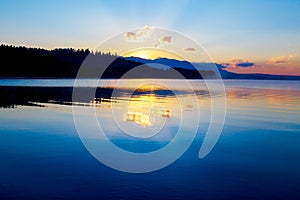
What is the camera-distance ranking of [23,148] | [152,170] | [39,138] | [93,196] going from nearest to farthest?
[93,196] → [152,170] → [23,148] → [39,138]

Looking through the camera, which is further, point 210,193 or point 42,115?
point 42,115

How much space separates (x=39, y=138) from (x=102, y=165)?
7767 millimetres

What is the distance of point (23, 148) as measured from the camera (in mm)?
18625

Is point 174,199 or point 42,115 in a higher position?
point 42,115

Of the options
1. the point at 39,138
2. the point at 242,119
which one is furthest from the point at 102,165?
the point at 242,119

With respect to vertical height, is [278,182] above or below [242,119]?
below

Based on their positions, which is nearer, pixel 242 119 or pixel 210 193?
pixel 210 193

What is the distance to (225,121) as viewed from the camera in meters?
31.9

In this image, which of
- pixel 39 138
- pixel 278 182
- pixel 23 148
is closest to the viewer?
pixel 278 182

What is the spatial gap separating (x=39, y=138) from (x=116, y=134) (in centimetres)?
525

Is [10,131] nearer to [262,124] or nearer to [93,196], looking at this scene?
[93,196]

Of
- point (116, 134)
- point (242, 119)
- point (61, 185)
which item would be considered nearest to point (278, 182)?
point (61, 185)

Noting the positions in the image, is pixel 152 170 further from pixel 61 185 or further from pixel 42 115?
pixel 42 115

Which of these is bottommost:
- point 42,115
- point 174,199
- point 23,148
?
point 174,199
